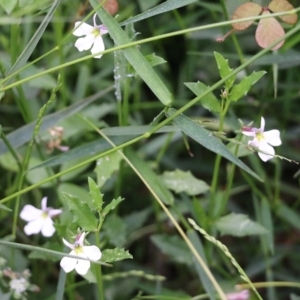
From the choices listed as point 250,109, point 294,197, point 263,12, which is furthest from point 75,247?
point 294,197

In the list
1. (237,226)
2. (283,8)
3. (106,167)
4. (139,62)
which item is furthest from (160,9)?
(237,226)

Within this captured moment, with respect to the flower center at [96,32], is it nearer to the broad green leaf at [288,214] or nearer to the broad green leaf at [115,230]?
the broad green leaf at [115,230]

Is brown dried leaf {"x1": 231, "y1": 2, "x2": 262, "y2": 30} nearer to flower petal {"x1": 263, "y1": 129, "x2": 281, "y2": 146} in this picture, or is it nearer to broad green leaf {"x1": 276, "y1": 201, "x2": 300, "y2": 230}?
flower petal {"x1": 263, "y1": 129, "x2": 281, "y2": 146}

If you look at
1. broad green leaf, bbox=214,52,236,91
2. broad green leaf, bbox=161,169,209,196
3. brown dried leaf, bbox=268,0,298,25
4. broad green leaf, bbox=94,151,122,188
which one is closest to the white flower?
broad green leaf, bbox=94,151,122,188

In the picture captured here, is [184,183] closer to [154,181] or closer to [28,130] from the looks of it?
[154,181]

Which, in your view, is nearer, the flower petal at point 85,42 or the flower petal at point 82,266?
the flower petal at point 82,266

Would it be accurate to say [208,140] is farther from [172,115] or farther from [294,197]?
[294,197]

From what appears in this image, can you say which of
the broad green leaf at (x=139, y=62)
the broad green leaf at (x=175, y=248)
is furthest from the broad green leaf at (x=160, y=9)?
the broad green leaf at (x=175, y=248)
